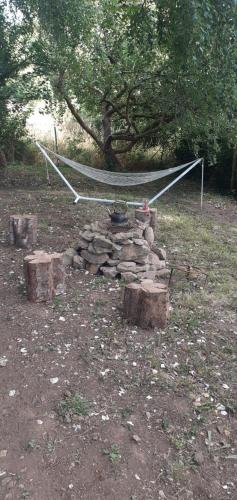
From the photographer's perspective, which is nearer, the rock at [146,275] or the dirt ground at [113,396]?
the dirt ground at [113,396]

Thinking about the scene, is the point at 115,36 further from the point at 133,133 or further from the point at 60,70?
the point at 133,133

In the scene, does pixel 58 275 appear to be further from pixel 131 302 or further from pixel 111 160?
pixel 111 160

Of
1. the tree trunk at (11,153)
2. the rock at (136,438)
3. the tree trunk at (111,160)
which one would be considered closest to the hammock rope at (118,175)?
the tree trunk at (111,160)

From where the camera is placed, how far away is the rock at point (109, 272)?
288 cm

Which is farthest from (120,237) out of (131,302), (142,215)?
(142,215)

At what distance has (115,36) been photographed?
531 centimetres

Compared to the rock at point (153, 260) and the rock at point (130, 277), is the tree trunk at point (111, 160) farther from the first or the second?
the rock at point (130, 277)

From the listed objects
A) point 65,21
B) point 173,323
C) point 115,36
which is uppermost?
point 115,36

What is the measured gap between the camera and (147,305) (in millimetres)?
2256

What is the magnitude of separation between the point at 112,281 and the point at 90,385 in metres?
1.06

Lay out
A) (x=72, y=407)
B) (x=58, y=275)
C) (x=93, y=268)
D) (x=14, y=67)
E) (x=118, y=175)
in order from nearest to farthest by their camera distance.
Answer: (x=72, y=407) < (x=58, y=275) < (x=93, y=268) < (x=118, y=175) < (x=14, y=67)

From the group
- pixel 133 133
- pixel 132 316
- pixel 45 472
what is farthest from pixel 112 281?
pixel 133 133

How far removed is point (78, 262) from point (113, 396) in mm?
1313

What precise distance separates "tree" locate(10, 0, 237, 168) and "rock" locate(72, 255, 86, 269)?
153 centimetres
